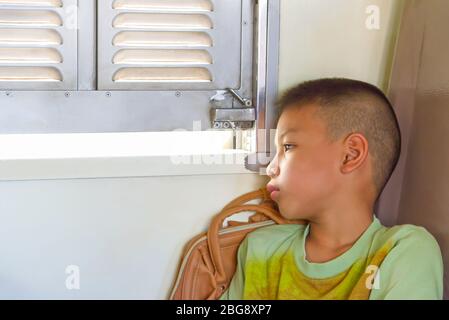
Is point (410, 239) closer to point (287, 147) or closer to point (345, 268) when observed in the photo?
point (345, 268)

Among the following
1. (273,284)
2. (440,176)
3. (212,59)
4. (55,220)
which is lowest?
(273,284)

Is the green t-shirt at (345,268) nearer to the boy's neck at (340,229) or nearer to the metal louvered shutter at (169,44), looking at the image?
the boy's neck at (340,229)

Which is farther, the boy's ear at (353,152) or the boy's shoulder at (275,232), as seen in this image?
the boy's shoulder at (275,232)

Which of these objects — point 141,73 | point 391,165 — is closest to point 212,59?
point 141,73

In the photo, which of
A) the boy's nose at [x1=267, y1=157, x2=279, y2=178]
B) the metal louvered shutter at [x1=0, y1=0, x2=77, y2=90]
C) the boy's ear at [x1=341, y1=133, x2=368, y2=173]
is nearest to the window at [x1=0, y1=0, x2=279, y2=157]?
the metal louvered shutter at [x1=0, y1=0, x2=77, y2=90]

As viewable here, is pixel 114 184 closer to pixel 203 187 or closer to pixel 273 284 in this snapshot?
pixel 203 187

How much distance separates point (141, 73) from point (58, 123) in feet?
0.70

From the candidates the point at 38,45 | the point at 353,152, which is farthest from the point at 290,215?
the point at 38,45

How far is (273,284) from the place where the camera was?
146cm

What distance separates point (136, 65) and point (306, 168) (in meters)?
0.45

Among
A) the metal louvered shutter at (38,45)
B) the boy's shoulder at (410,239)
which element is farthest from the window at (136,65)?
the boy's shoulder at (410,239)

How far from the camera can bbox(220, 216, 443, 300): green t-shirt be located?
1289 mm

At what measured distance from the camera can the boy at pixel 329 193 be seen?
1377 millimetres

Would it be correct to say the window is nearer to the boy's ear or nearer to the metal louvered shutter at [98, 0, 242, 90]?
the metal louvered shutter at [98, 0, 242, 90]
